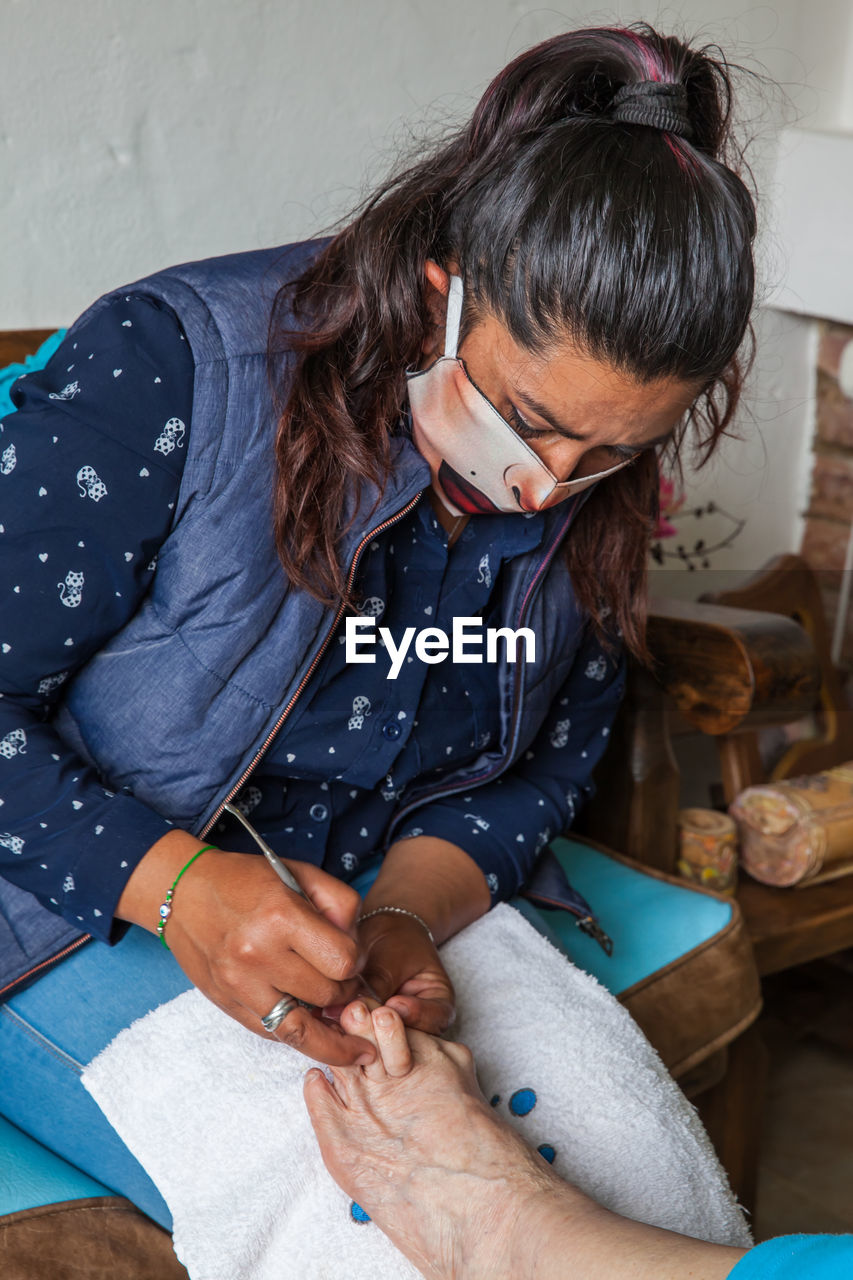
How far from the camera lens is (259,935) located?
81 cm

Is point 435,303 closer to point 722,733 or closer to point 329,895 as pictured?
point 329,895

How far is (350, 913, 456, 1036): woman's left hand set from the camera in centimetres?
91

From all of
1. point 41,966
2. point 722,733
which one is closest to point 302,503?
point 41,966

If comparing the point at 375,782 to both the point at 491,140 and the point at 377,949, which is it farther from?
the point at 491,140

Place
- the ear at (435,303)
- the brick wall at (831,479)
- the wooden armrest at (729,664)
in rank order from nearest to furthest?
the ear at (435,303)
the wooden armrest at (729,664)
the brick wall at (831,479)

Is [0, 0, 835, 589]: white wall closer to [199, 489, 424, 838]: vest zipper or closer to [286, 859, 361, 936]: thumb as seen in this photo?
[199, 489, 424, 838]: vest zipper

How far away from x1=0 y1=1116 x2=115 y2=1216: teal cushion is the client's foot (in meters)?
0.23

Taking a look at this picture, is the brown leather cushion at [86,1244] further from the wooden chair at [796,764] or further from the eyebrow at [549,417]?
the wooden chair at [796,764]

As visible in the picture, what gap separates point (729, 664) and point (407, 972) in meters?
0.62

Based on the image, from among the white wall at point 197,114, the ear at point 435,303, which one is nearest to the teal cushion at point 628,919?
the ear at point 435,303

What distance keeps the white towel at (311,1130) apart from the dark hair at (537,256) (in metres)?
0.37

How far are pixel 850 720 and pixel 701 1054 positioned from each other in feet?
2.86

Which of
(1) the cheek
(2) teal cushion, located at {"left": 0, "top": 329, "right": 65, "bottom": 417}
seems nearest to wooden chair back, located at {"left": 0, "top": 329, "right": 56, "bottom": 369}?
(2) teal cushion, located at {"left": 0, "top": 329, "right": 65, "bottom": 417}

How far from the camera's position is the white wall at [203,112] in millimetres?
1368
